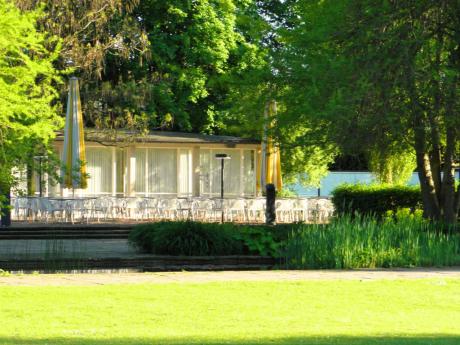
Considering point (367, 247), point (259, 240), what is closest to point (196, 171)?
point (259, 240)

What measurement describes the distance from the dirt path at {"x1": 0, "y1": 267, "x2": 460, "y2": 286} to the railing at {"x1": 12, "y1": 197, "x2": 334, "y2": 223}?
39.7ft

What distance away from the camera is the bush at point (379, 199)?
29.7 meters

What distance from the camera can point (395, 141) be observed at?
75.1ft

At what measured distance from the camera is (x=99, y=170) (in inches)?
1394

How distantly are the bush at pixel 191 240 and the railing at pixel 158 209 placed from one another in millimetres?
8343

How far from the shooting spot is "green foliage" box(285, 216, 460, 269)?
1806 centimetres

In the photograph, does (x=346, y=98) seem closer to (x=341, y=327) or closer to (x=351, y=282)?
(x=351, y=282)

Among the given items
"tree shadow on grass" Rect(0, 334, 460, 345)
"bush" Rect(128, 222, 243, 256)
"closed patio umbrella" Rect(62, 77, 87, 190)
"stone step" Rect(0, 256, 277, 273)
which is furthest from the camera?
"closed patio umbrella" Rect(62, 77, 87, 190)

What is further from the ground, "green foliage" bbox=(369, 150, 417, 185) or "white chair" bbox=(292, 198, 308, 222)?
"green foliage" bbox=(369, 150, 417, 185)

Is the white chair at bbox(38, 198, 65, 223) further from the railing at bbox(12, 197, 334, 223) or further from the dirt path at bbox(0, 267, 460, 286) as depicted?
the dirt path at bbox(0, 267, 460, 286)

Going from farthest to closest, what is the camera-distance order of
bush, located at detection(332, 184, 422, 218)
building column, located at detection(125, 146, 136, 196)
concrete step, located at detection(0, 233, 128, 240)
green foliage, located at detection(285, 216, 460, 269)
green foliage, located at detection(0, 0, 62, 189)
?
1. building column, located at detection(125, 146, 136, 196)
2. bush, located at detection(332, 184, 422, 218)
3. concrete step, located at detection(0, 233, 128, 240)
4. green foliage, located at detection(285, 216, 460, 269)
5. green foliage, located at detection(0, 0, 62, 189)

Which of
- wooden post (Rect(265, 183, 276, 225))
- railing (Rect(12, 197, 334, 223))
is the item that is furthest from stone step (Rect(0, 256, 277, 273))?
railing (Rect(12, 197, 334, 223))

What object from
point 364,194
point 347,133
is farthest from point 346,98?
point 364,194

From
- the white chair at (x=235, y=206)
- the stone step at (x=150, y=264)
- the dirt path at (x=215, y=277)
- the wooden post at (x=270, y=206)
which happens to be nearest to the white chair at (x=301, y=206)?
the white chair at (x=235, y=206)
